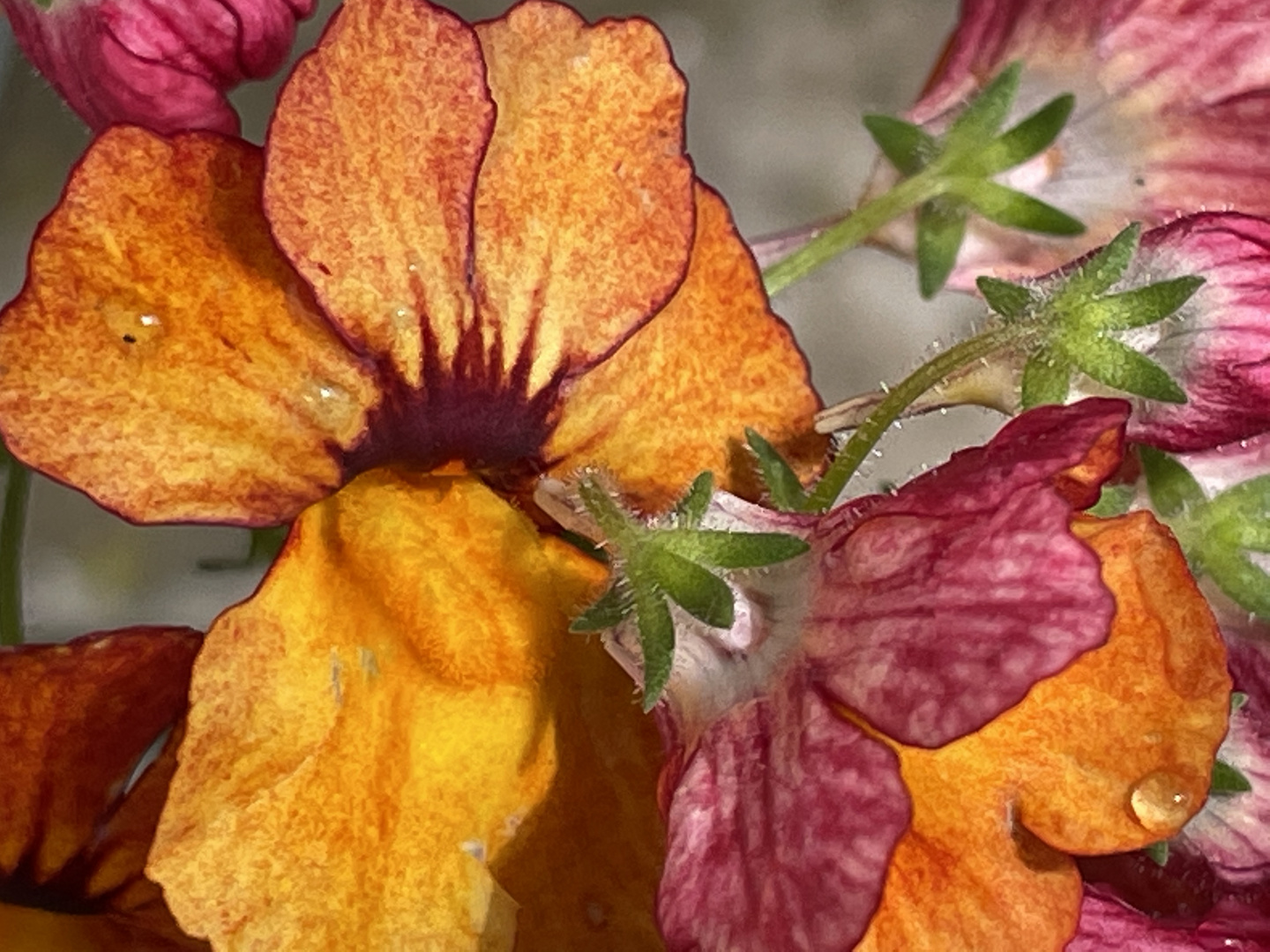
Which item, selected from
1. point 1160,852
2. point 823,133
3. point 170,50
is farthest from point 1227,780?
point 823,133

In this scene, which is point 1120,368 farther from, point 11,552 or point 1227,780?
point 11,552

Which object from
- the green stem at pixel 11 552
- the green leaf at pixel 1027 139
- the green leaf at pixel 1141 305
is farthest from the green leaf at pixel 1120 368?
the green stem at pixel 11 552

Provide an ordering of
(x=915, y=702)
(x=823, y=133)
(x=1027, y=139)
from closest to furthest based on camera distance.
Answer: (x=915, y=702) < (x=1027, y=139) < (x=823, y=133)

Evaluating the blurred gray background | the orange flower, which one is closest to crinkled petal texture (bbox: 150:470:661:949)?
the orange flower

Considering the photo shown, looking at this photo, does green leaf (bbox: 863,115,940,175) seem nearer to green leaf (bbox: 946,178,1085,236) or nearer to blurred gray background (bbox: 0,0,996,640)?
green leaf (bbox: 946,178,1085,236)

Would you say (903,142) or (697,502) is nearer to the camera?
(697,502)
